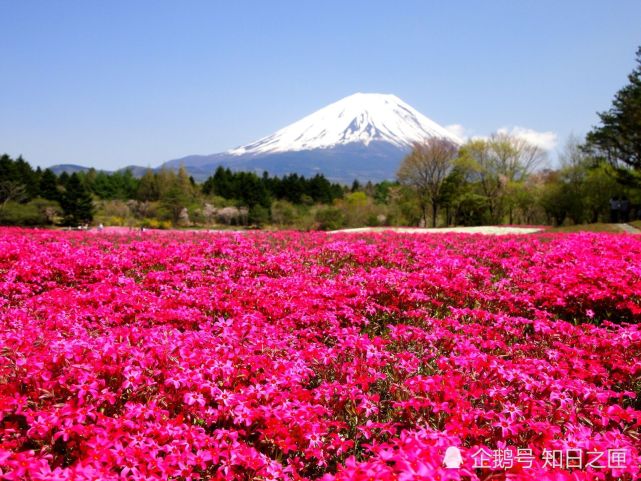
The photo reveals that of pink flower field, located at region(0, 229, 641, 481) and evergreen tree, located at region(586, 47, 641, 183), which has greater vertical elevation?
evergreen tree, located at region(586, 47, 641, 183)

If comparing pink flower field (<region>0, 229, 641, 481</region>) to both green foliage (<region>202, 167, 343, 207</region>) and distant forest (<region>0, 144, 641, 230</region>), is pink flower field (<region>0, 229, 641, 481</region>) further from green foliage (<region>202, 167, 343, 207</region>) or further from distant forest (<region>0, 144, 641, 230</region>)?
green foliage (<region>202, 167, 343, 207</region>)

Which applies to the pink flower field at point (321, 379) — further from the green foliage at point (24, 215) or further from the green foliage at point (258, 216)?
the green foliage at point (258, 216)

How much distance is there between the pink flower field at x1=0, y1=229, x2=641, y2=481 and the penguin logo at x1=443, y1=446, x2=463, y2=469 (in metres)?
0.02

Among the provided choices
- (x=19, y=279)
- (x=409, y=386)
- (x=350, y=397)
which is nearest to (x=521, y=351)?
(x=409, y=386)

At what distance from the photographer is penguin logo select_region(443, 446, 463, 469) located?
8.30ft

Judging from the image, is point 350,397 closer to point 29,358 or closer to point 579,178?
point 29,358

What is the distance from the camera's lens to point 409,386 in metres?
3.87

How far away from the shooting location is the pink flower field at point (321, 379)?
2.85 metres

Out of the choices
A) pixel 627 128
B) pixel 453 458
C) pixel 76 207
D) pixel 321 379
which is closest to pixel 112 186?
pixel 76 207

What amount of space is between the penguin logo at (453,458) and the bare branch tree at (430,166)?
59.0m

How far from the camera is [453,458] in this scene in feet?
8.44

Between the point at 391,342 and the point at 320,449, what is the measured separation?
96.2 inches

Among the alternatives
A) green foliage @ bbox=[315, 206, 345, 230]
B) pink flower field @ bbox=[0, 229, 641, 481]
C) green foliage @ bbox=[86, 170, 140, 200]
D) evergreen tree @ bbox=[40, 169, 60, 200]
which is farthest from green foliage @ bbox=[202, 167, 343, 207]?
pink flower field @ bbox=[0, 229, 641, 481]

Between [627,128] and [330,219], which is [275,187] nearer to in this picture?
[330,219]
